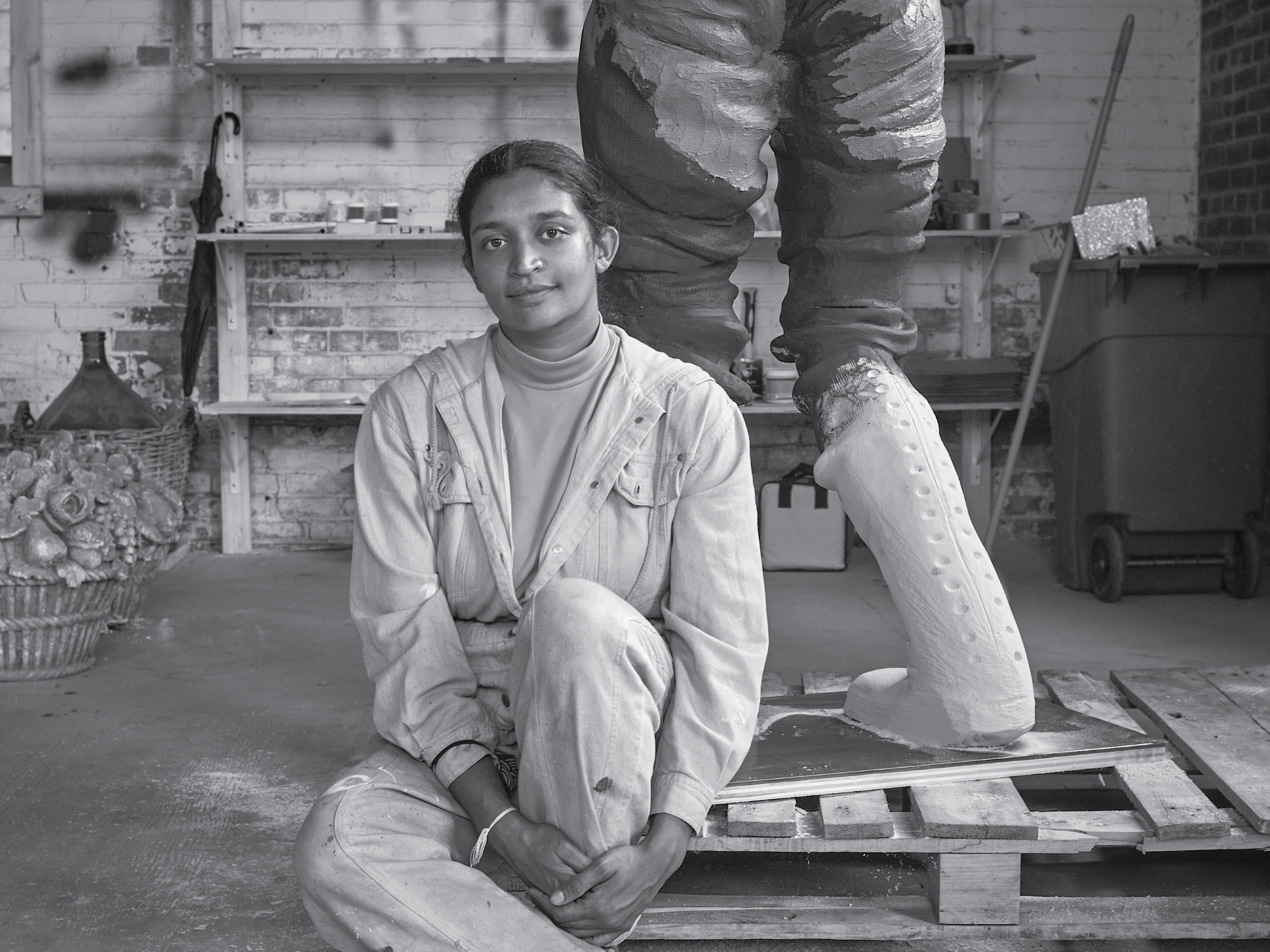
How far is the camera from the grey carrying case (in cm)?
528

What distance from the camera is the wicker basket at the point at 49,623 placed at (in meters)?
3.57

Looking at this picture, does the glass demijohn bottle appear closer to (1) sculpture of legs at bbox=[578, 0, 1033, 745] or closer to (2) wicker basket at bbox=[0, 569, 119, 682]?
(2) wicker basket at bbox=[0, 569, 119, 682]

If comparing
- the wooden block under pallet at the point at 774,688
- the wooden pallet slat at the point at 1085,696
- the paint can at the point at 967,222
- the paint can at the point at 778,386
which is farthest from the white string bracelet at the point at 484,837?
the paint can at the point at 967,222

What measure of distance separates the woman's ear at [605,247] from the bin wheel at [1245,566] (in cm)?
328

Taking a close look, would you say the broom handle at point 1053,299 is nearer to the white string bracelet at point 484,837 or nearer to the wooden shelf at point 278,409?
the wooden shelf at point 278,409

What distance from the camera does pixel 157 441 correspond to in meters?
5.23

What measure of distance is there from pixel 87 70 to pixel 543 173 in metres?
4.36

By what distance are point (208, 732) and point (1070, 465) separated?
2.94 metres

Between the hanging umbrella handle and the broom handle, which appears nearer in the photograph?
the broom handle

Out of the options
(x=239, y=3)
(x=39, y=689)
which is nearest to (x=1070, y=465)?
(x=39, y=689)

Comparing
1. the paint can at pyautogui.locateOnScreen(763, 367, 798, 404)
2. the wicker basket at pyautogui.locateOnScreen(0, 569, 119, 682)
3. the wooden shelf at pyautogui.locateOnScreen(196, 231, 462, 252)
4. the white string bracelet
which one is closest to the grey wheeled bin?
the paint can at pyautogui.locateOnScreen(763, 367, 798, 404)

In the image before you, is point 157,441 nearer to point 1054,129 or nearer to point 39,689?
point 39,689

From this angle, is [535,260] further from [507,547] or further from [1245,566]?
[1245,566]

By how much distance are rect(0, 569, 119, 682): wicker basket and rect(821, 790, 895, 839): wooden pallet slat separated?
2247 mm
